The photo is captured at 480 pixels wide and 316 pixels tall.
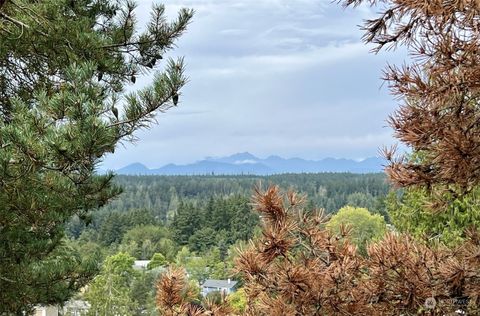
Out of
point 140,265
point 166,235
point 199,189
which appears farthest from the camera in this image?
point 199,189

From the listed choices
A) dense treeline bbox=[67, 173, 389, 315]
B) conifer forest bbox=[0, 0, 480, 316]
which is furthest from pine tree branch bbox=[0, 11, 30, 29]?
dense treeline bbox=[67, 173, 389, 315]

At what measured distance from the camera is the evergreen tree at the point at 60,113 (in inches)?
95.2

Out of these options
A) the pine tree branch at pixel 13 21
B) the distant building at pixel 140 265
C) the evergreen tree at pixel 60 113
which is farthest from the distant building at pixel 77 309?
the pine tree branch at pixel 13 21

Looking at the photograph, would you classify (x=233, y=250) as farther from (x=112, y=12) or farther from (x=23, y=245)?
(x=112, y=12)

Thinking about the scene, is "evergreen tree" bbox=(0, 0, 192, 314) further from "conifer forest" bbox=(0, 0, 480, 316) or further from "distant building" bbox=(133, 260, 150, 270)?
"distant building" bbox=(133, 260, 150, 270)

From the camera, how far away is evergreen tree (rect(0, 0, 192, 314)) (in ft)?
7.93

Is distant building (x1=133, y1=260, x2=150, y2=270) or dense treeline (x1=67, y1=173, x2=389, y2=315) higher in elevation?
dense treeline (x1=67, y1=173, x2=389, y2=315)

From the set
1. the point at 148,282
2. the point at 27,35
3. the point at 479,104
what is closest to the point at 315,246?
the point at 479,104

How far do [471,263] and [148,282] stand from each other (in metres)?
22.6

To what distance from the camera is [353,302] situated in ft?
6.52

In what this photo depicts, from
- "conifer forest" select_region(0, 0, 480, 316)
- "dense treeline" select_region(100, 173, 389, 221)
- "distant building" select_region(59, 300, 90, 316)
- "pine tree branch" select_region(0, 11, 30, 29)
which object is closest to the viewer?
"conifer forest" select_region(0, 0, 480, 316)

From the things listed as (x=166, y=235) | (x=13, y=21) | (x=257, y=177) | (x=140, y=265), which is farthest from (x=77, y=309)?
(x=166, y=235)

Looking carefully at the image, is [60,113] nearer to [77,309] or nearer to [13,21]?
[13,21]

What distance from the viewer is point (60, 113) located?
94.3 inches
